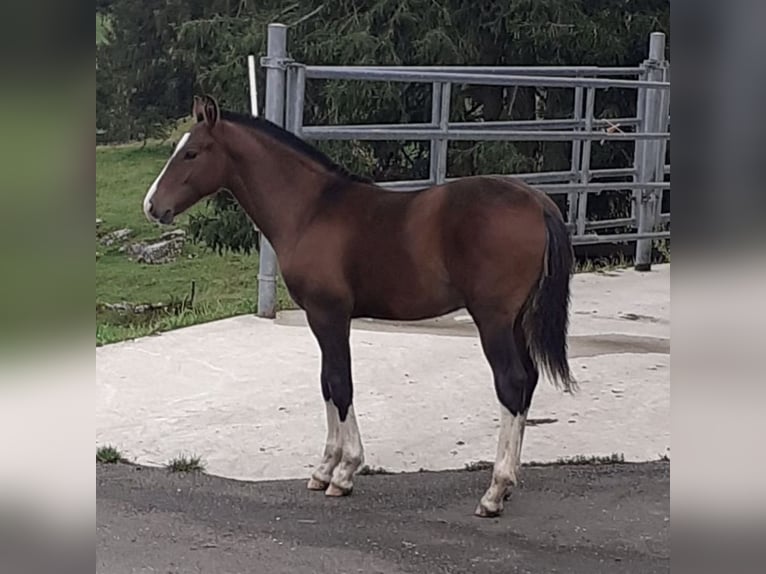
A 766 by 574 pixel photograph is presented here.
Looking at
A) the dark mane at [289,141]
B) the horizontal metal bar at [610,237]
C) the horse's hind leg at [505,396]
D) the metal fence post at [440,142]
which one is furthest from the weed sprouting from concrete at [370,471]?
the horizontal metal bar at [610,237]

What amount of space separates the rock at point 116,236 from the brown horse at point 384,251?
7682mm

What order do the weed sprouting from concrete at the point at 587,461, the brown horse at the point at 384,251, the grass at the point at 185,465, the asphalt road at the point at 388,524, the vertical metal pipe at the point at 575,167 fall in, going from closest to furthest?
the asphalt road at the point at 388,524 → the brown horse at the point at 384,251 → the grass at the point at 185,465 → the weed sprouting from concrete at the point at 587,461 → the vertical metal pipe at the point at 575,167

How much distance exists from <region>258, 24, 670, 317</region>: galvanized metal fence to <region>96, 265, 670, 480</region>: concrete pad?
0.80 meters

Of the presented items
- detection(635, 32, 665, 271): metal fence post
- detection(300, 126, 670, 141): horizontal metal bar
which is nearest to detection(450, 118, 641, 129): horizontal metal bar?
detection(635, 32, 665, 271): metal fence post

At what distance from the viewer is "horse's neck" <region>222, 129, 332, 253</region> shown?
3.36m

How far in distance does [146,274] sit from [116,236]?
4.09 feet

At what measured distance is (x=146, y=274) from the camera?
32.3 ft

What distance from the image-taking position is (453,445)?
3.85 m

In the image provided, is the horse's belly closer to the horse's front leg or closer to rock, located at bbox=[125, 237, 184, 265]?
the horse's front leg

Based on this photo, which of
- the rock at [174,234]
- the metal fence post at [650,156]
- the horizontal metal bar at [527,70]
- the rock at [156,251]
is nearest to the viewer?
the horizontal metal bar at [527,70]

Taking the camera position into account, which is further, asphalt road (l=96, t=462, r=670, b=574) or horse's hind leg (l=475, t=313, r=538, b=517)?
horse's hind leg (l=475, t=313, r=538, b=517)

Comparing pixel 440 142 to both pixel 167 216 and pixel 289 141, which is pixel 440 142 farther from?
pixel 167 216

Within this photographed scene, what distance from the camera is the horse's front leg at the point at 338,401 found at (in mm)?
3250

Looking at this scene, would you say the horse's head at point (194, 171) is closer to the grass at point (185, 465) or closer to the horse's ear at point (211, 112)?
the horse's ear at point (211, 112)
